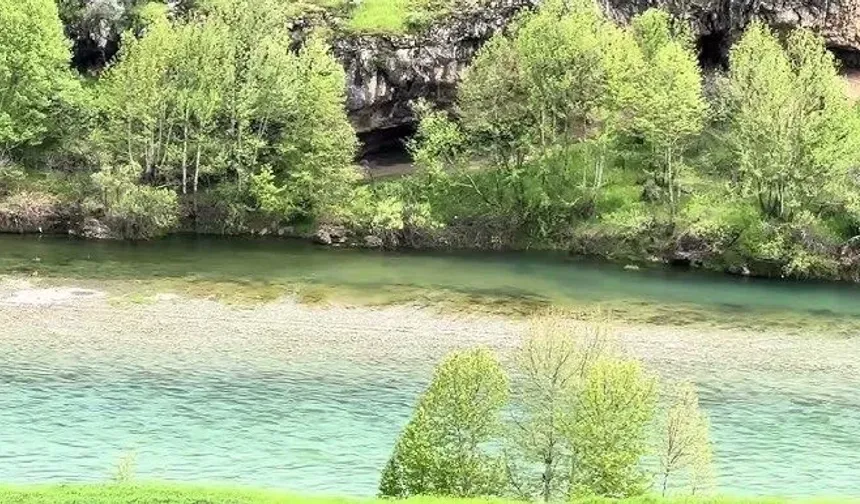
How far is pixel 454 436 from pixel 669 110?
5883 centimetres

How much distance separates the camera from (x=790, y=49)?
91500 millimetres

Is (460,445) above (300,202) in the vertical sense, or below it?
below

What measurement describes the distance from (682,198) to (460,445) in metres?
61.8

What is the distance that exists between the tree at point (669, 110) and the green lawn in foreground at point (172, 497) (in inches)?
2292

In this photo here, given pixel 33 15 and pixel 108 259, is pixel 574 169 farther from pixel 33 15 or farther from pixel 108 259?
pixel 33 15

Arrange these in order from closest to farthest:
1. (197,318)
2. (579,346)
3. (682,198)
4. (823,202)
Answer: (579,346) → (197,318) → (823,202) → (682,198)

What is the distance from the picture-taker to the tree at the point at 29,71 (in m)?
92.6

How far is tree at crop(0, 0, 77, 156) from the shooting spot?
304ft

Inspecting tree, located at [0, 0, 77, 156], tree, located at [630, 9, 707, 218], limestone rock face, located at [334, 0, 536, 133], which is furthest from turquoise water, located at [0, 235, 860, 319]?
limestone rock face, located at [334, 0, 536, 133]

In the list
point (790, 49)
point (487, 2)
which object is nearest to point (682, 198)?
point (790, 49)

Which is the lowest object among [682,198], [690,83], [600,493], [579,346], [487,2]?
[600,493]

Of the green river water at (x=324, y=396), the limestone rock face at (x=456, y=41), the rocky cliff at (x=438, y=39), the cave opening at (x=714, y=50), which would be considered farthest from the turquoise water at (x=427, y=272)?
the cave opening at (x=714, y=50)

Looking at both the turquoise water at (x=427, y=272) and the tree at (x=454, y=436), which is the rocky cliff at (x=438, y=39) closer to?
the turquoise water at (x=427, y=272)

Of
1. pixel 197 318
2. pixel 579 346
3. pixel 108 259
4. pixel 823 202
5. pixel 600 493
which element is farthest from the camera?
pixel 823 202
